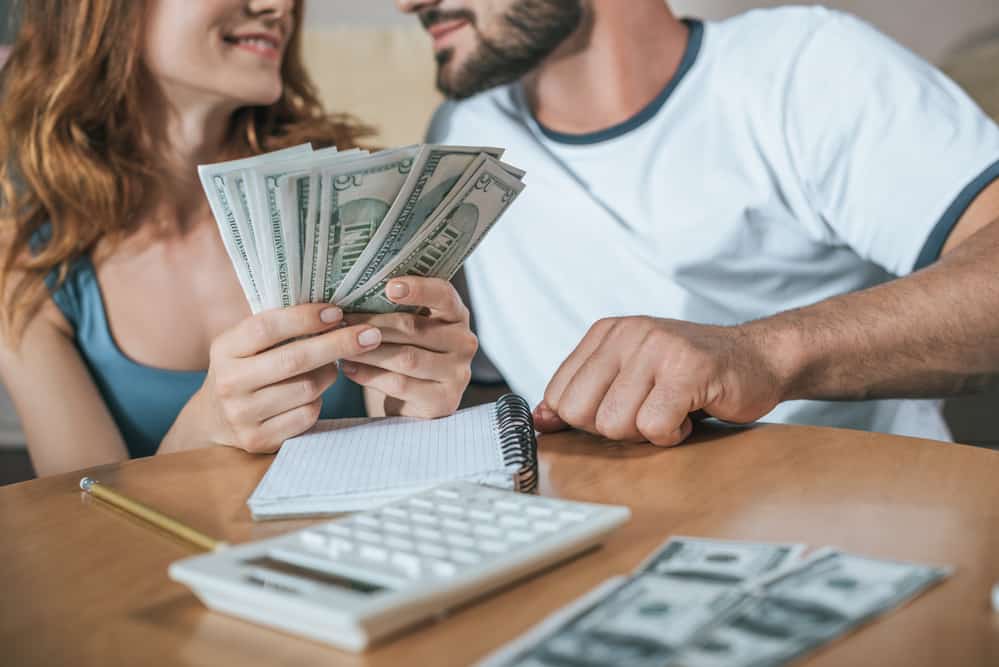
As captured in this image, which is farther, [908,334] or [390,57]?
[390,57]

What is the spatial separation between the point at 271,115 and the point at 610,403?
111 cm

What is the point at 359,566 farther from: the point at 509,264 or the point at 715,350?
the point at 509,264

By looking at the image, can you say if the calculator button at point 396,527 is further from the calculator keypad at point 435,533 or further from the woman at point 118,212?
the woman at point 118,212

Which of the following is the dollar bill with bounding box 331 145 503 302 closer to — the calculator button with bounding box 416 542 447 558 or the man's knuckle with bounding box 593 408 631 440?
the man's knuckle with bounding box 593 408 631 440

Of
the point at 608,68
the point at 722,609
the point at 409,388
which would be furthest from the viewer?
the point at 608,68

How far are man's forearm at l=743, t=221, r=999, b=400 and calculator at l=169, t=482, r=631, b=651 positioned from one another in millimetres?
475

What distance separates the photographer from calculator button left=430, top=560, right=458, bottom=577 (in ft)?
1.70

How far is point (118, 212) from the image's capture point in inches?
60.1

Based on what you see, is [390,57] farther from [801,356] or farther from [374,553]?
[374,553]

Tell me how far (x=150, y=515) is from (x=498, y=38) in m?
1.24

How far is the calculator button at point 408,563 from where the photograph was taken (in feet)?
1.71

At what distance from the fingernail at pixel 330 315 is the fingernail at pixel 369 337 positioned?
3 centimetres

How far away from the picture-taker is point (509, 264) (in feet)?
5.31

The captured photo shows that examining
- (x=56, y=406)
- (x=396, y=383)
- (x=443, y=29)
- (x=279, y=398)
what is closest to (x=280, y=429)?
(x=279, y=398)
